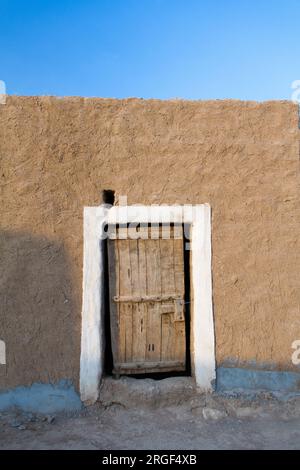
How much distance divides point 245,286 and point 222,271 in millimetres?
265

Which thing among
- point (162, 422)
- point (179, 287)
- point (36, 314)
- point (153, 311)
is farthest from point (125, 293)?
point (162, 422)

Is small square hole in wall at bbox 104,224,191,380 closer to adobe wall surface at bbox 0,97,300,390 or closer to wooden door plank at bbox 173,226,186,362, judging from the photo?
wooden door plank at bbox 173,226,186,362

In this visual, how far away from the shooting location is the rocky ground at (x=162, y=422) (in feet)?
11.0

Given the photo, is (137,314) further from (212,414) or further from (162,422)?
(212,414)

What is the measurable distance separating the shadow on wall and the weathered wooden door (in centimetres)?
46

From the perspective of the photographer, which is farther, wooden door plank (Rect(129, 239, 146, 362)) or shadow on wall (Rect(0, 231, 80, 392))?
wooden door plank (Rect(129, 239, 146, 362))

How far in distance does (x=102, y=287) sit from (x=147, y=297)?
1.46ft

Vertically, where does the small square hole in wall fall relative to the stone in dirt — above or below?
above

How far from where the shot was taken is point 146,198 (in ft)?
13.5

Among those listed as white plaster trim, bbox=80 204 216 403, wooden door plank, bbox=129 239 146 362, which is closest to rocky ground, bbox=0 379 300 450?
white plaster trim, bbox=80 204 216 403

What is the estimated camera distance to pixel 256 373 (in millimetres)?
4035

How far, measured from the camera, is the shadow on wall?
3.86 metres

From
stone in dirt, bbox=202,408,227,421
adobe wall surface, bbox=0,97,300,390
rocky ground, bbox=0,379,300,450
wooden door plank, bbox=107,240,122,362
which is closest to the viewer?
rocky ground, bbox=0,379,300,450
